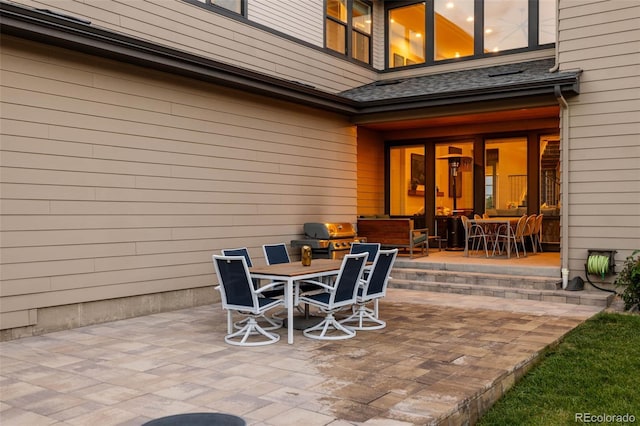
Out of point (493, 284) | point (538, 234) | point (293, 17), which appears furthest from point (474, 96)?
point (538, 234)

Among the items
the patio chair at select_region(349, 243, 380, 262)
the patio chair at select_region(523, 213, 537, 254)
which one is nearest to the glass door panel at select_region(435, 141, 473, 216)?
the patio chair at select_region(523, 213, 537, 254)

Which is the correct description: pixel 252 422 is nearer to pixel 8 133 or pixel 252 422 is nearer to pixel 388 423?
pixel 388 423

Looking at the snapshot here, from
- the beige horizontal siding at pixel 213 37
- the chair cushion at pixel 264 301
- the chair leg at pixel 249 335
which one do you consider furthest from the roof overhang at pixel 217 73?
the chair leg at pixel 249 335

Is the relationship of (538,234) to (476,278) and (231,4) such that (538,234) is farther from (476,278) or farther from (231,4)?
(231,4)

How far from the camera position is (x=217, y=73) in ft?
23.6

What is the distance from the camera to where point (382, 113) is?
32.0 ft

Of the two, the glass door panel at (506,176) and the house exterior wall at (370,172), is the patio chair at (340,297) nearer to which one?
the house exterior wall at (370,172)

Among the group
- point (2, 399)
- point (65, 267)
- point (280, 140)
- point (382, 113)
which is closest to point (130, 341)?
point (65, 267)

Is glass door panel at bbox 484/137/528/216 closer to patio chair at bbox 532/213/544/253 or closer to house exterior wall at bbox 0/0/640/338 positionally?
patio chair at bbox 532/213/544/253

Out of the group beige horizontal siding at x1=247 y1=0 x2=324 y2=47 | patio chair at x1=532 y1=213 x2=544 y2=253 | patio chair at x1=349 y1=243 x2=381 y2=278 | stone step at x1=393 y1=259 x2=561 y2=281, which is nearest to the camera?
patio chair at x1=349 y1=243 x2=381 y2=278

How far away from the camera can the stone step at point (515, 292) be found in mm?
7219

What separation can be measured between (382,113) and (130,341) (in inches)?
246

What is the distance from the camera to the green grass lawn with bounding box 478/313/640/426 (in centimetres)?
353

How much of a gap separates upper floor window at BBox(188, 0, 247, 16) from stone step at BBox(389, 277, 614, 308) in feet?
16.7
